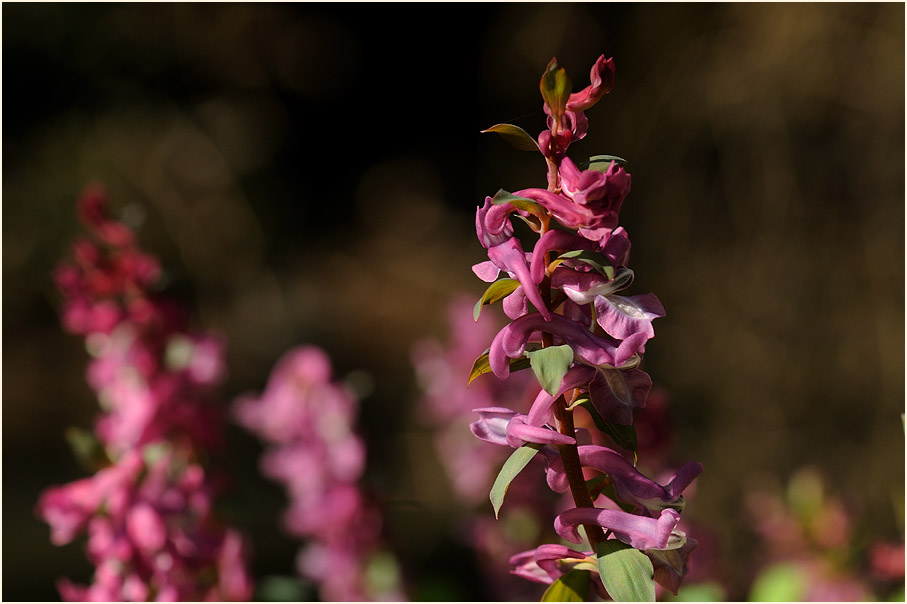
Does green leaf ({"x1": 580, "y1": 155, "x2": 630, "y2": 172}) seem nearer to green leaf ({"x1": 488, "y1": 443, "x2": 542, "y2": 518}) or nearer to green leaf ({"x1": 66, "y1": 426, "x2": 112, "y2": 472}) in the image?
green leaf ({"x1": 488, "y1": 443, "x2": 542, "y2": 518})

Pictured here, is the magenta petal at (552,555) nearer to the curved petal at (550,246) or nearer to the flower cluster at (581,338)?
the flower cluster at (581,338)

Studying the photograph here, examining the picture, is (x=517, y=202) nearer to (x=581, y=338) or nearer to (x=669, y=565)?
(x=581, y=338)

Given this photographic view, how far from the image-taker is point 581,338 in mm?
412

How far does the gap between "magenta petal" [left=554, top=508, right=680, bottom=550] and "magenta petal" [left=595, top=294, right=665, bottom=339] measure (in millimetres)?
96

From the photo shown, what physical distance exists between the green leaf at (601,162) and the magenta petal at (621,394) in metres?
0.11

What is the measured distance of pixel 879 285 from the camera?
2.90m

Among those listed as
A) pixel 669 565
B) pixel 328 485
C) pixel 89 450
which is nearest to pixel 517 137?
pixel 669 565

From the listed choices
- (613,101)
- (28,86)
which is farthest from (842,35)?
(28,86)

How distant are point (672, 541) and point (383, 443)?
9.56 ft

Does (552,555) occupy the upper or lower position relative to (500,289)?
lower

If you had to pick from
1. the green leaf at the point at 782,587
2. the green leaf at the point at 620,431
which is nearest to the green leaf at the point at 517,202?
the green leaf at the point at 620,431

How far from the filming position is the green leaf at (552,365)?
384mm

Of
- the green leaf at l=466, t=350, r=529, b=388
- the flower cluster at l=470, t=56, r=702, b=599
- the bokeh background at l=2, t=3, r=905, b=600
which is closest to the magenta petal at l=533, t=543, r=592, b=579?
the flower cluster at l=470, t=56, r=702, b=599

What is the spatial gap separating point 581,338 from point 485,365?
2.6 inches
